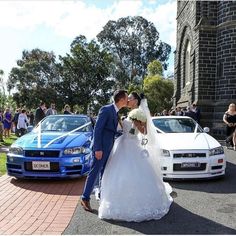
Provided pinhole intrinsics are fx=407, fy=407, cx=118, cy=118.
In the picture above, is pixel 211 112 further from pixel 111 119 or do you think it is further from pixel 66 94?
pixel 66 94

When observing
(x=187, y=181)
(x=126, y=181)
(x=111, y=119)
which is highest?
(x=111, y=119)

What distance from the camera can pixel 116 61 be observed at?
77.8 meters

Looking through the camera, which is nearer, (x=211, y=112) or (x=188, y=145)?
(x=188, y=145)

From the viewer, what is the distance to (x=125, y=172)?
6.05 meters

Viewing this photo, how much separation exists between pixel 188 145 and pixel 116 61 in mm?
69809

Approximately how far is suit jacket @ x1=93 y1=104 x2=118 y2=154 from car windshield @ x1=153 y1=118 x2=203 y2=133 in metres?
4.19

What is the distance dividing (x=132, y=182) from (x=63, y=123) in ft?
15.6

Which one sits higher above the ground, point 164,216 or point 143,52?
point 143,52

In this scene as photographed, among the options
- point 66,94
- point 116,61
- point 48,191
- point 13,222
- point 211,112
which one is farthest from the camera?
point 116,61

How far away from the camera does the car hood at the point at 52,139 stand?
870 centimetres

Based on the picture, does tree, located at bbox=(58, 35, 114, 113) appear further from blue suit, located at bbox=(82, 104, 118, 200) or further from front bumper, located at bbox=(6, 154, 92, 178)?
blue suit, located at bbox=(82, 104, 118, 200)

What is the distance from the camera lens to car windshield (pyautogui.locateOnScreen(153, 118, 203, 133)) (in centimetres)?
1046

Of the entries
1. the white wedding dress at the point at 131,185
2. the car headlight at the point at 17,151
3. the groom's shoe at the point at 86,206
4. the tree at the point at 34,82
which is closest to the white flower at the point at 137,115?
the white wedding dress at the point at 131,185

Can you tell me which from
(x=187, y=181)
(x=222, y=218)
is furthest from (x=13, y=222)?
(x=187, y=181)
